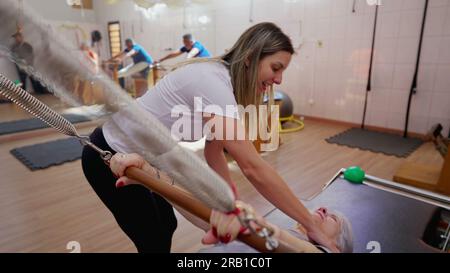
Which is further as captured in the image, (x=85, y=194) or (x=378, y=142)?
(x=378, y=142)

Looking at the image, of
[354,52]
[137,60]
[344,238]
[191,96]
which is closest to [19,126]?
[137,60]

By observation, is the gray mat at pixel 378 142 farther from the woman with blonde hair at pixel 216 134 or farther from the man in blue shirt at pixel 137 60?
the man in blue shirt at pixel 137 60

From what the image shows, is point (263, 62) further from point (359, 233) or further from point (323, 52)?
point (323, 52)

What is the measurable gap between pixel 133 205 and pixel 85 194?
1679 millimetres

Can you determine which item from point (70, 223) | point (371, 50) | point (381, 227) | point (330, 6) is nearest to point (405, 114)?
point (371, 50)

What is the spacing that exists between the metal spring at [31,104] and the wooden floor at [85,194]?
1212 millimetres

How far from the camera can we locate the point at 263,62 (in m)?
1.00

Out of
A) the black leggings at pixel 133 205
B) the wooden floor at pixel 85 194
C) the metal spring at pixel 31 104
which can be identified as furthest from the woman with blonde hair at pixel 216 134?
Result: the wooden floor at pixel 85 194

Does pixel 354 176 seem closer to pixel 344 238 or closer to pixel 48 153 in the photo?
pixel 344 238

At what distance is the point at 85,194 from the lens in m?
2.54

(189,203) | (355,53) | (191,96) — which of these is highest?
(355,53)

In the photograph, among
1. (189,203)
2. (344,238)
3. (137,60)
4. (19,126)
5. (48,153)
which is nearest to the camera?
(189,203)

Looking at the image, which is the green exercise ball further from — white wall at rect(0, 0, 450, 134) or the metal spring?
white wall at rect(0, 0, 450, 134)

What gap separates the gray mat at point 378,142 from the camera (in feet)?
11.4
